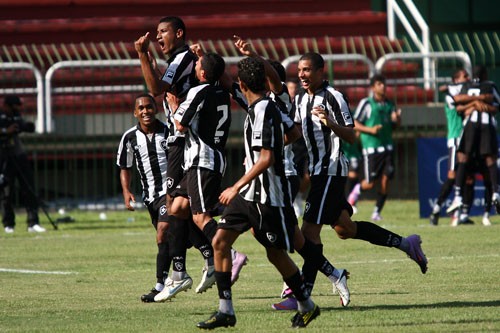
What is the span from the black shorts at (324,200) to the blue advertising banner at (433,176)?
9.48m

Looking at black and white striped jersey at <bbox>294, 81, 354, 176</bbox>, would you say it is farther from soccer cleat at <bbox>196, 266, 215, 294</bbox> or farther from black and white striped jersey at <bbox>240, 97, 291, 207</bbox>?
black and white striped jersey at <bbox>240, 97, 291, 207</bbox>

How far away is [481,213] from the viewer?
19.6 meters

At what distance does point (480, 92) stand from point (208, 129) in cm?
910

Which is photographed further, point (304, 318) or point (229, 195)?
point (304, 318)

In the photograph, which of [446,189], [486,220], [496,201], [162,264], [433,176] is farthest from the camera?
[433,176]

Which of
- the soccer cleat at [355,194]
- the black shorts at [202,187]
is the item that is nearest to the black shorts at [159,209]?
the black shorts at [202,187]

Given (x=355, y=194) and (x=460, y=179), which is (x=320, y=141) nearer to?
(x=460, y=179)

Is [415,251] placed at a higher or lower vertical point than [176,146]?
lower

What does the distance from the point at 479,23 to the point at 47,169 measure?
47.9 ft

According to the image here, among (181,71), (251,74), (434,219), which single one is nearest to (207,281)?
(181,71)

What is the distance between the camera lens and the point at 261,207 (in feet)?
28.4

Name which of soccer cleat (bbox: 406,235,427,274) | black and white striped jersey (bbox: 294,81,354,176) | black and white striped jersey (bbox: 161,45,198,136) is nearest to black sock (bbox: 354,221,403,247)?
soccer cleat (bbox: 406,235,427,274)

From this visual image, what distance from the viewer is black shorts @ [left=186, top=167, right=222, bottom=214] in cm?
990

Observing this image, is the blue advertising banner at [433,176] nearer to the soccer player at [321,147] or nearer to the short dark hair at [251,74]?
the soccer player at [321,147]
